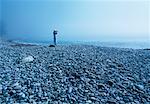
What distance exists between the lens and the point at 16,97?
6.54 metres

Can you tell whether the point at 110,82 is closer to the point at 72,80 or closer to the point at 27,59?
the point at 72,80

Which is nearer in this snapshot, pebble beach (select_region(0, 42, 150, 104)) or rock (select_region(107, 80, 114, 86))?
pebble beach (select_region(0, 42, 150, 104))

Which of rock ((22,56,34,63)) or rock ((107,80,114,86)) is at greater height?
rock ((22,56,34,63))

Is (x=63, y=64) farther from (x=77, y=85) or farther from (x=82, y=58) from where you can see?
(x=77, y=85)

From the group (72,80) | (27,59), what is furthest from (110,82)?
(27,59)

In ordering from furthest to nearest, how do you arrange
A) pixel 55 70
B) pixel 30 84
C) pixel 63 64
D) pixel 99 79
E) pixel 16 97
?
pixel 63 64 → pixel 55 70 → pixel 99 79 → pixel 30 84 → pixel 16 97

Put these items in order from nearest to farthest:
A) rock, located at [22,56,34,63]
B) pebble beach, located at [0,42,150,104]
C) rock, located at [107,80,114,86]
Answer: pebble beach, located at [0,42,150,104]
rock, located at [107,80,114,86]
rock, located at [22,56,34,63]

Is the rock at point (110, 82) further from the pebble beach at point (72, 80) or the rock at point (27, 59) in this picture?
the rock at point (27, 59)

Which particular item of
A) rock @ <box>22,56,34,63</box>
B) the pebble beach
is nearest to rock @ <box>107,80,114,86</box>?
the pebble beach

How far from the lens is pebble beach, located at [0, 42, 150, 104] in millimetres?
6605

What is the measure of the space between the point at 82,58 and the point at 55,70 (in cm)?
226

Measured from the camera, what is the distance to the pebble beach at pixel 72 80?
661cm

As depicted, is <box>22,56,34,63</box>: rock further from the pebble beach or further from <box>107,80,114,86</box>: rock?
<box>107,80,114,86</box>: rock

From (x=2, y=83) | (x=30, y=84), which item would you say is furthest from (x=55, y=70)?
(x=2, y=83)
